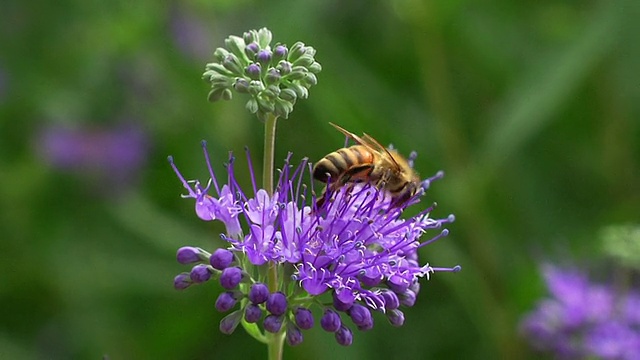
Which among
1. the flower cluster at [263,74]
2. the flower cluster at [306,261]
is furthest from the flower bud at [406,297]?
the flower cluster at [263,74]

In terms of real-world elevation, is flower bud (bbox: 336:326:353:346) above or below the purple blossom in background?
below

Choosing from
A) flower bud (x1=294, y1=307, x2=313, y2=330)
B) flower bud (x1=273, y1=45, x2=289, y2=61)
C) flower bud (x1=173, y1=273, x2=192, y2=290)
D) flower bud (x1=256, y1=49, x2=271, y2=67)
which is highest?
flower bud (x1=273, y1=45, x2=289, y2=61)

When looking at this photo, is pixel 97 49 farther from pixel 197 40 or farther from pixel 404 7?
pixel 404 7

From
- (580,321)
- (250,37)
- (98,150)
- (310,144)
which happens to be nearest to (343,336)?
(250,37)

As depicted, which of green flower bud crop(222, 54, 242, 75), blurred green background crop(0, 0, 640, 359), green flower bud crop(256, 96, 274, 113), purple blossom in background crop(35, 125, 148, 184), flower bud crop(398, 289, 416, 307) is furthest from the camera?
purple blossom in background crop(35, 125, 148, 184)

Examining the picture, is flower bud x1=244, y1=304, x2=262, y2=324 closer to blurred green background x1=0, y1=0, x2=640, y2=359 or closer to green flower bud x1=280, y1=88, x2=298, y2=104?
green flower bud x1=280, y1=88, x2=298, y2=104

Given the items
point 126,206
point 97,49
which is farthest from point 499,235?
point 97,49

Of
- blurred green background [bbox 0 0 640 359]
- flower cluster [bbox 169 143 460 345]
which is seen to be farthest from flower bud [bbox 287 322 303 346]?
blurred green background [bbox 0 0 640 359]
